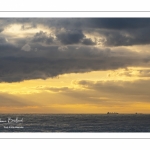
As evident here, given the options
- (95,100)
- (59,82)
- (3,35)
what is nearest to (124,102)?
(95,100)

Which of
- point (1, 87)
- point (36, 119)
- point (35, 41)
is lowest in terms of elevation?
point (36, 119)

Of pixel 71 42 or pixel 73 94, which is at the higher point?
pixel 71 42

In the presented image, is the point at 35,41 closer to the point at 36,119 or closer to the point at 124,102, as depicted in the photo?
the point at 36,119

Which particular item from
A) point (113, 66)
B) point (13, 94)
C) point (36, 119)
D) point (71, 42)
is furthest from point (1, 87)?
point (113, 66)

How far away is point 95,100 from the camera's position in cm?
1535

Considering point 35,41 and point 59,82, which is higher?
point 35,41

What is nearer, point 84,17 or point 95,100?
point 84,17

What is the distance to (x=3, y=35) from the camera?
14.6 metres

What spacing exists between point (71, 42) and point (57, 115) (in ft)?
7.90
